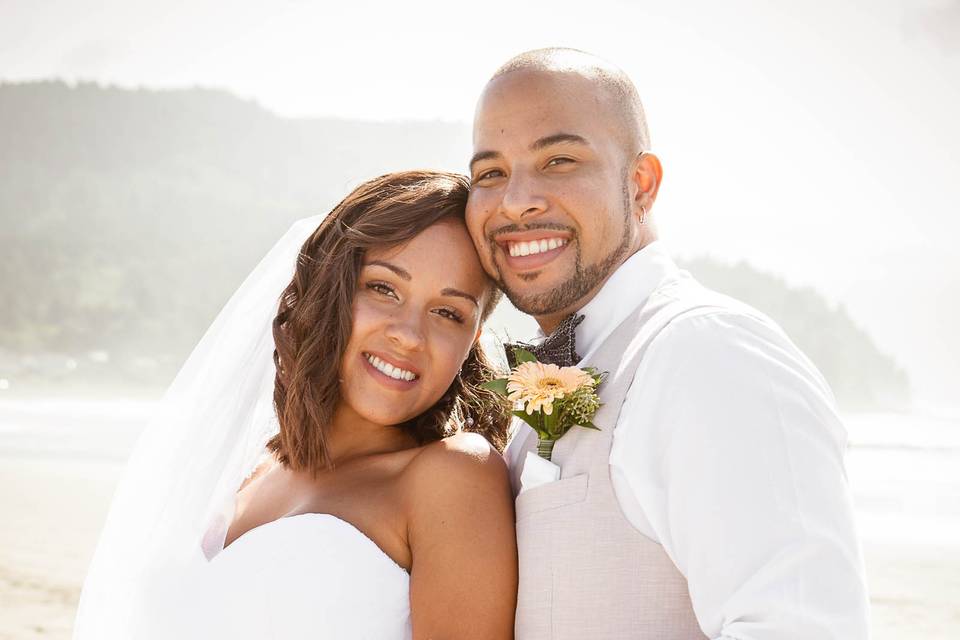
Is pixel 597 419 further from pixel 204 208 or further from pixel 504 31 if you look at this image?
pixel 504 31

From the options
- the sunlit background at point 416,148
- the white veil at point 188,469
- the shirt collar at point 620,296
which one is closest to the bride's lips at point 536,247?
the shirt collar at point 620,296

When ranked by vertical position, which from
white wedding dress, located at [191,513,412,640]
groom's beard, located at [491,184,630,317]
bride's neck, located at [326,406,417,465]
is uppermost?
groom's beard, located at [491,184,630,317]

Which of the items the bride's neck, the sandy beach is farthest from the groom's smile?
the sandy beach

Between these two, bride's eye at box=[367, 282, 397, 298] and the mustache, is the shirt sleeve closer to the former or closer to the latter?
the mustache

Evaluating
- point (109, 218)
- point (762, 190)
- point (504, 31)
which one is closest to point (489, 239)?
point (109, 218)

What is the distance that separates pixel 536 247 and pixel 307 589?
1.24 meters

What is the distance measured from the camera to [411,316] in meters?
3.19

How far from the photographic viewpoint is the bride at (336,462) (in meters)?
2.81

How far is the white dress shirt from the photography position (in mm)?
1964

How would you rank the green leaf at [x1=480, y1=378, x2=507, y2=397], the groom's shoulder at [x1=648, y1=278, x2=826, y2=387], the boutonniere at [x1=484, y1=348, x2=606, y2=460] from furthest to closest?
the green leaf at [x1=480, y1=378, x2=507, y2=397], the boutonniere at [x1=484, y1=348, x2=606, y2=460], the groom's shoulder at [x1=648, y1=278, x2=826, y2=387]

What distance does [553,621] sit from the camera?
7.70ft

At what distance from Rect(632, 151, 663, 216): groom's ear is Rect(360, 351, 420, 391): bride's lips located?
921 mm

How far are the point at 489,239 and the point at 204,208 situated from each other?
84929 millimetres

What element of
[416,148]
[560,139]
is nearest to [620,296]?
[560,139]
